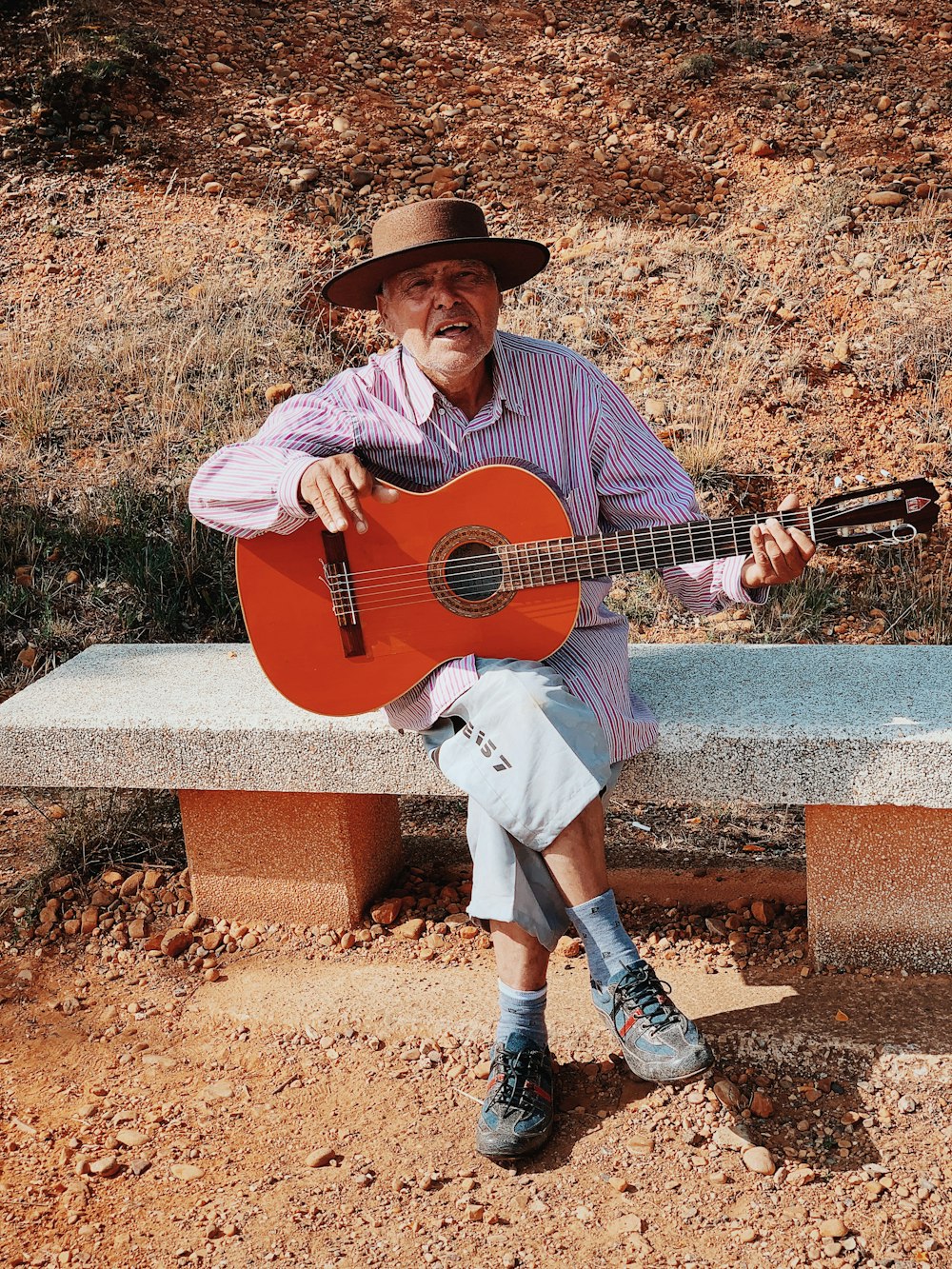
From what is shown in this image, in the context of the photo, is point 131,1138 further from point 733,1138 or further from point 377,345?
point 377,345

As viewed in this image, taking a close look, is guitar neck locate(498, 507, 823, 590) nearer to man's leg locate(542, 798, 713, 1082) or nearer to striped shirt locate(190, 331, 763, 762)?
striped shirt locate(190, 331, 763, 762)

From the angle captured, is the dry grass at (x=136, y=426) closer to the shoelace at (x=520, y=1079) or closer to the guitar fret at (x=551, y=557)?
the guitar fret at (x=551, y=557)

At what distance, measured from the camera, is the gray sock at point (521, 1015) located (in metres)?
2.39

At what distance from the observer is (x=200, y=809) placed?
3051mm

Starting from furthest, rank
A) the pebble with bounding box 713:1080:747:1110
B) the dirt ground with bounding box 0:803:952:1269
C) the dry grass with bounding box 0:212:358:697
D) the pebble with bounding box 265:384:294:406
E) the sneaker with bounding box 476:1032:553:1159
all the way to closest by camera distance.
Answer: the pebble with bounding box 265:384:294:406, the dry grass with bounding box 0:212:358:697, the pebble with bounding box 713:1080:747:1110, the sneaker with bounding box 476:1032:553:1159, the dirt ground with bounding box 0:803:952:1269

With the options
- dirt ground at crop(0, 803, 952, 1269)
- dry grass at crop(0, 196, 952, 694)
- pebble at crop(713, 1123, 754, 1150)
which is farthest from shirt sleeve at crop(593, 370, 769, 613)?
dry grass at crop(0, 196, 952, 694)

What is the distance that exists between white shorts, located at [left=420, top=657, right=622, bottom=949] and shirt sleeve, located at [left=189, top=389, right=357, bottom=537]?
0.57 metres

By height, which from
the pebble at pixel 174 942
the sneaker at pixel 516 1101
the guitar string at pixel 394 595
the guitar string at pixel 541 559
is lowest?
the pebble at pixel 174 942

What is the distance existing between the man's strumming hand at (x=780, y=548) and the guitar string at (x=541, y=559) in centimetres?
4

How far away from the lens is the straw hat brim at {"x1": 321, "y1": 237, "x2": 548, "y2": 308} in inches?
99.0

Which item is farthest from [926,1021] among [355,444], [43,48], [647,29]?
[43,48]

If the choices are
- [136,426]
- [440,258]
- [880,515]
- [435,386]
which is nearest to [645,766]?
[880,515]

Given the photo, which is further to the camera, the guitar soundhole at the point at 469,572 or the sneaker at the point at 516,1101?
the guitar soundhole at the point at 469,572

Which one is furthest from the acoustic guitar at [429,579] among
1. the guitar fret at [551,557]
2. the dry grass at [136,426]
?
the dry grass at [136,426]
